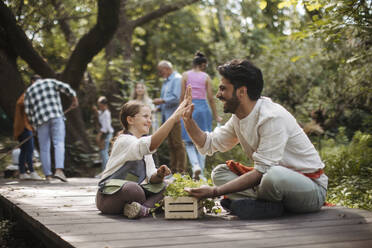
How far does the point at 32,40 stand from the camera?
10039 mm

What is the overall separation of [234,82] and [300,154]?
2.54 feet

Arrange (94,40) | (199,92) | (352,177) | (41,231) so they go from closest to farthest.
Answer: (41,231) → (352,177) → (199,92) → (94,40)

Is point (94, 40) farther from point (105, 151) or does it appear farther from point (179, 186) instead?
point (179, 186)

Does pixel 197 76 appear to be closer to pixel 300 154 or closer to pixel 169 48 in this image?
pixel 300 154

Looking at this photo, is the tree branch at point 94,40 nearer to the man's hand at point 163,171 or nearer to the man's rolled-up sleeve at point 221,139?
the man's rolled-up sleeve at point 221,139

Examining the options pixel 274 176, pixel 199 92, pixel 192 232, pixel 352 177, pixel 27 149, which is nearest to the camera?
pixel 192 232

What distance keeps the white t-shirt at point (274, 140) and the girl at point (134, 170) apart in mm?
609

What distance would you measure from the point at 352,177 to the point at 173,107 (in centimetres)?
321

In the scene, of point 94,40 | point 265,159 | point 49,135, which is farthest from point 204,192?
point 94,40

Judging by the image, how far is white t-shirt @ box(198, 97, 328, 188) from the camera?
133 inches

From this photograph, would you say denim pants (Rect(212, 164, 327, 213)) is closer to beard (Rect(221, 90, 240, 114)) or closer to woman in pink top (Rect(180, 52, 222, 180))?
beard (Rect(221, 90, 240, 114))

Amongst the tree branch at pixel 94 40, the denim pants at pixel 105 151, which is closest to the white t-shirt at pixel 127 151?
the tree branch at pixel 94 40

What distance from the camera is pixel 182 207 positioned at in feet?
11.8

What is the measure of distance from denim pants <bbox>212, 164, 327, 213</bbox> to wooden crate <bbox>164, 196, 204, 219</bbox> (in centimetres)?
39
